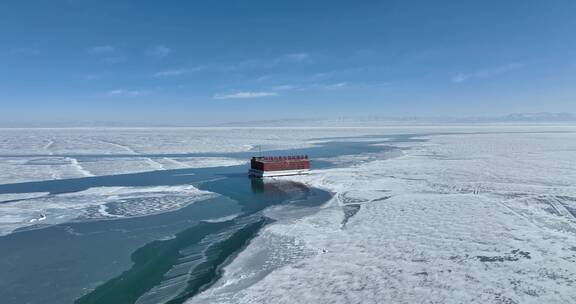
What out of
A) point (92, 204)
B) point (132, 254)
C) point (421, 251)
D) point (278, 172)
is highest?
point (278, 172)

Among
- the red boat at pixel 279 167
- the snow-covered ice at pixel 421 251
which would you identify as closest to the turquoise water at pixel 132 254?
the snow-covered ice at pixel 421 251

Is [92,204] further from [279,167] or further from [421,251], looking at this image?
[421,251]

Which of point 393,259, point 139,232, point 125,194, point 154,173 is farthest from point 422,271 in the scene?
point 154,173

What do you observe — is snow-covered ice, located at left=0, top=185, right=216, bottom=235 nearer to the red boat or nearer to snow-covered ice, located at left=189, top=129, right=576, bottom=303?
the red boat

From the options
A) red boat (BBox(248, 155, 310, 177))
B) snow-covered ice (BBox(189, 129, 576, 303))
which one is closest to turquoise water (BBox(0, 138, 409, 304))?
snow-covered ice (BBox(189, 129, 576, 303))

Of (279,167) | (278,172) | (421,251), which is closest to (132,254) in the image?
(421,251)

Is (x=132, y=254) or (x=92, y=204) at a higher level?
(x=92, y=204)
